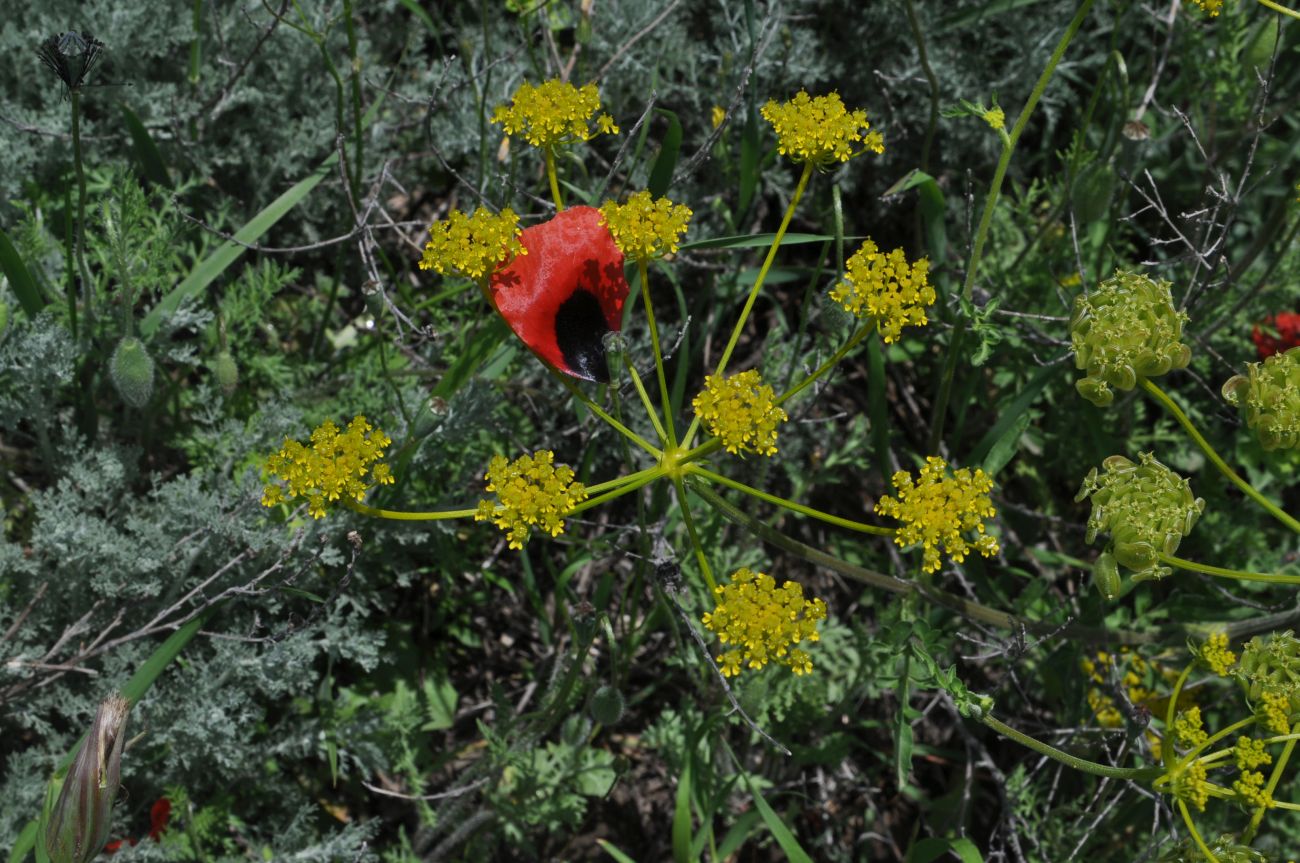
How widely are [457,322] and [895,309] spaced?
1.72 meters

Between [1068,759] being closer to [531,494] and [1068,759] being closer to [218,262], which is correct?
[531,494]

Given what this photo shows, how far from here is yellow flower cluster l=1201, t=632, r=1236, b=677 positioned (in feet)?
7.52

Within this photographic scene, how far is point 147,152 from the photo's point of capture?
3.16 m

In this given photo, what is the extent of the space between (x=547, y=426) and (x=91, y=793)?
163 cm

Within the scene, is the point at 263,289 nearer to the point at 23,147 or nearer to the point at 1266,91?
the point at 23,147

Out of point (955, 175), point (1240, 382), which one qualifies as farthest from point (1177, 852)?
point (955, 175)

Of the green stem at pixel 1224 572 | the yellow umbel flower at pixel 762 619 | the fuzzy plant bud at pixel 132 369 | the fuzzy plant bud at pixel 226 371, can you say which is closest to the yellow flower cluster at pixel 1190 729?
the green stem at pixel 1224 572

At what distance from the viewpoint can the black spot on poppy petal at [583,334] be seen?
2.31m

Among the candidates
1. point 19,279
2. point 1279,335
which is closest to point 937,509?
point 1279,335

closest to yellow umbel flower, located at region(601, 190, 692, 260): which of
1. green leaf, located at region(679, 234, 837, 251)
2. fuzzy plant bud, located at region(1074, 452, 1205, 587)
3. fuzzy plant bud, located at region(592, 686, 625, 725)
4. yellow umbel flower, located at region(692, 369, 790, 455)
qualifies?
yellow umbel flower, located at region(692, 369, 790, 455)

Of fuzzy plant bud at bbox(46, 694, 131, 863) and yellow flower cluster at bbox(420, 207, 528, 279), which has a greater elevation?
yellow flower cluster at bbox(420, 207, 528, 279)

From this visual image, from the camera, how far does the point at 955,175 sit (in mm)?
3830

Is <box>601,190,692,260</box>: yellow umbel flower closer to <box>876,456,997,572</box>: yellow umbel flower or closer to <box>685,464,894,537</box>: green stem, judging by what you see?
<box>685,464,894,537</box>: green stem

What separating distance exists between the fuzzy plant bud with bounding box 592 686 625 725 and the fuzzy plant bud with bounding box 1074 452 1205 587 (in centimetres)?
102
